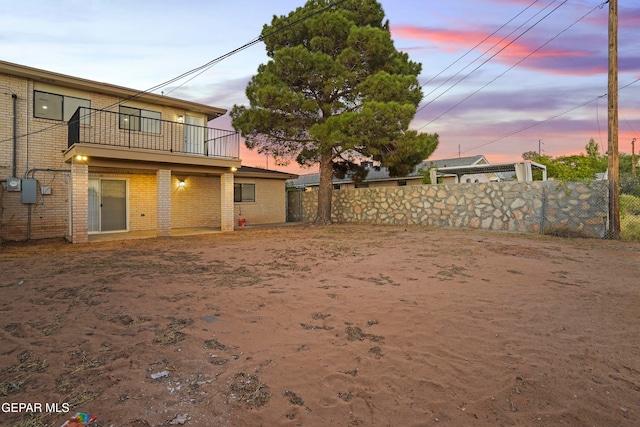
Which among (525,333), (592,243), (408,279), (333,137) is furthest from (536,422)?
(333,137)

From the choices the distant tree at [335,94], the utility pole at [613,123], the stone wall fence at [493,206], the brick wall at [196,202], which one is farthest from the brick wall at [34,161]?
the utility pole at [613,123]

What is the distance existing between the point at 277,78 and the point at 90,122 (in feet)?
23.7

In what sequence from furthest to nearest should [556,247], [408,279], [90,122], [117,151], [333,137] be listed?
[333,137] → [90,122] → [117,151] → [556,247] → [408,279]

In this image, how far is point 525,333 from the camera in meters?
3.26

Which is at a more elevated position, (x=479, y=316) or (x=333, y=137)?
(x=333, y=137)

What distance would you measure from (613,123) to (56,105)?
18.3m

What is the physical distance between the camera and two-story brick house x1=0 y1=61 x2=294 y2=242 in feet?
34.1

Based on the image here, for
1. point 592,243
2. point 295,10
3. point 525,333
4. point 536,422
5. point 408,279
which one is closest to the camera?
point 536,422

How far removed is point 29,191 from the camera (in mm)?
10570

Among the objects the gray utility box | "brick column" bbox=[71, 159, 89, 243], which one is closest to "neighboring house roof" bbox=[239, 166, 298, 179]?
"brick column" bbox=[71, 159, 89, 243]

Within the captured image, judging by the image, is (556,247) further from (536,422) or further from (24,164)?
(24,164)

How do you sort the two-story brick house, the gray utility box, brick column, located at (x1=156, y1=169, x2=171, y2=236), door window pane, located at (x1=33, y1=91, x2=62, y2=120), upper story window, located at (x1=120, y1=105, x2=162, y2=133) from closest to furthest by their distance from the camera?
1. the two-story brick house
2. the gray utility box
3. door window pane, located at (x1=33, y1=91, x2=62, y2=120)
4. brick column, located at (x1=156, y1=169, x2=171, y2=236)
5. upper story window, located at (x1=120, y1=105, x2=162, y2=133)

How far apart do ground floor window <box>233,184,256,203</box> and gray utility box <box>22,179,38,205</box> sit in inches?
323

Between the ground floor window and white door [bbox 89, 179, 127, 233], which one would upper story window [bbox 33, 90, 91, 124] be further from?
the ground floor window
